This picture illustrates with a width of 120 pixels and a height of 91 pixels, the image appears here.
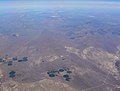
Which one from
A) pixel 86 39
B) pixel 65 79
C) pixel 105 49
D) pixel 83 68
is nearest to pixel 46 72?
pixel 65 79

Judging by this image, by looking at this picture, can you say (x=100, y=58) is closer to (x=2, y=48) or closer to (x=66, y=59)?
(x=66, y=59)

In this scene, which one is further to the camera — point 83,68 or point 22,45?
point 22,45

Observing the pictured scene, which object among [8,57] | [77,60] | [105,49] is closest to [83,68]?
[77,60]

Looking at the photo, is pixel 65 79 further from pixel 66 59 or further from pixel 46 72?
pixel 66 59

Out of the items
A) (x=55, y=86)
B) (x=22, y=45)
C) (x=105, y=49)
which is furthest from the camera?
(x=22, y=45)

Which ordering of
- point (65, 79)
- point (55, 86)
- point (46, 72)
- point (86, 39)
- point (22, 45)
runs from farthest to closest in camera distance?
point (86, 39), point (22, 45), point (46, 72), point (65, 79), point (55, 86)

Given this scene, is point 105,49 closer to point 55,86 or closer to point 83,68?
point 83,68

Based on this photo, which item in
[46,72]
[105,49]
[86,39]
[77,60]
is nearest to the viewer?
[46,72]

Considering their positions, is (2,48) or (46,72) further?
(2,48)
